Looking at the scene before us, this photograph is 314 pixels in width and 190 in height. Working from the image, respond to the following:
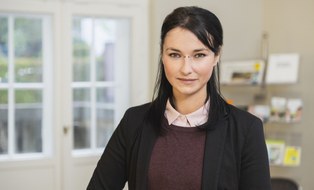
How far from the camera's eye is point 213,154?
114 cm

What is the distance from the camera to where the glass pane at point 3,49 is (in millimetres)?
3171

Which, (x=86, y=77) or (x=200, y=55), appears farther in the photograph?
(x=86, y=77)

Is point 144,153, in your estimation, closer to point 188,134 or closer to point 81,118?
point 188,134

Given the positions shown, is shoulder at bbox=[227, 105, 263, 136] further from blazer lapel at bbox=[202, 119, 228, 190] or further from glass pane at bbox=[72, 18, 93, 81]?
glass pane at bbox=[72, 18, 93, 81]

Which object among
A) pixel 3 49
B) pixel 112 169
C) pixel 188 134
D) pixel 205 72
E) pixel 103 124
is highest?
pixel 3 49

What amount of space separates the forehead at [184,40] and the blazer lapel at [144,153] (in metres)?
0.27

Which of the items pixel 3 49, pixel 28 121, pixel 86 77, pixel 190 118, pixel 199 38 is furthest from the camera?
pixel 86 77

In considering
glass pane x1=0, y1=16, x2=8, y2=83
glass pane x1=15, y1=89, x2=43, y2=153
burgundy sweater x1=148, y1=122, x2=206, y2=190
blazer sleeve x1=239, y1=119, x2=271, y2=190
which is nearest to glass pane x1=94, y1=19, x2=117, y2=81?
glass pane x1=15, y1=89, x2=43, y2=153

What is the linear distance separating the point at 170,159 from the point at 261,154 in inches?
9.8

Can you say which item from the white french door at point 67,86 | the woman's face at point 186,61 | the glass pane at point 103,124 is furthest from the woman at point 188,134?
the glass pane at point 103,124

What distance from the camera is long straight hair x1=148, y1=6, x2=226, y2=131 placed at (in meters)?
1.12

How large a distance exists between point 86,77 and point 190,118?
7.60 feet

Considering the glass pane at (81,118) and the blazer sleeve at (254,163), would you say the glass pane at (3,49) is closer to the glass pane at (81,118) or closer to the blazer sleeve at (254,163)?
the glass pane at (81,118)

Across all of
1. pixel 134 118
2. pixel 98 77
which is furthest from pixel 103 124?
pixel 134 118
